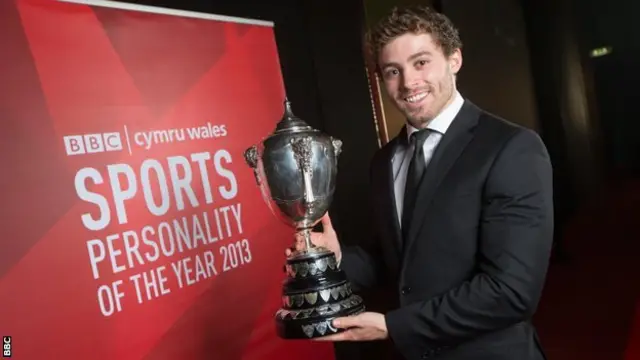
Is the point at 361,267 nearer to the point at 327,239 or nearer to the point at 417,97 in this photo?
the point at 327,239

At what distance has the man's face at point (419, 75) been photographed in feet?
4.67

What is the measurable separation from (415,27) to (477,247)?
44 centimetres

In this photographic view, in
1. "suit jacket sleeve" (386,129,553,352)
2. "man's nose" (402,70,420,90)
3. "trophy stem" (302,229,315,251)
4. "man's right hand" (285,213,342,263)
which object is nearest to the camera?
"suit jacket sleeve" (386,129,553,352)

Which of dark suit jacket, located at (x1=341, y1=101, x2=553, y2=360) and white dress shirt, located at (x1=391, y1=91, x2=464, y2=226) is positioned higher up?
white dress shirt, located at (x1=391, y1=91, x2=464, y2=226)

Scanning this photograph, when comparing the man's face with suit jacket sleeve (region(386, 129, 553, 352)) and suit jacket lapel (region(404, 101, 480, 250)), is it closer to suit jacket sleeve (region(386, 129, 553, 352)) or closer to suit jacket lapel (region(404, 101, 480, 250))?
suit jacket lapel (region(404, 101, 480, 250))

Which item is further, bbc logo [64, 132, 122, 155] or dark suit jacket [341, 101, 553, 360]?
bbc logo [64, 132, 122, 155]

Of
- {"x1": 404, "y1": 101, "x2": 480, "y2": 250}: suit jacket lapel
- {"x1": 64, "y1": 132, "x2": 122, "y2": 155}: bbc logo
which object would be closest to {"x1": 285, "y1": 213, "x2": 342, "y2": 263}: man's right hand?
{"x1": 404, "y1": 101, "x2": 480, "y2": 250}: suit jacket lapel

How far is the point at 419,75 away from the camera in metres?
1.42

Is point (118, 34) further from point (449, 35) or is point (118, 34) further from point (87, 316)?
point (449, 35)

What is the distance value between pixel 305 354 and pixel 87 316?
893mm

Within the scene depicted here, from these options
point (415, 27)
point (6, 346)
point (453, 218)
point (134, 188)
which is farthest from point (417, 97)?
point (6, 346)

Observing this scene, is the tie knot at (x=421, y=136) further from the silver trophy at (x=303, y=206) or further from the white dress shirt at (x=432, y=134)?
the silver trophy at (x=303, y=206)

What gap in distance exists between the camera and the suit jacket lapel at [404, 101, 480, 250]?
4.57 ft

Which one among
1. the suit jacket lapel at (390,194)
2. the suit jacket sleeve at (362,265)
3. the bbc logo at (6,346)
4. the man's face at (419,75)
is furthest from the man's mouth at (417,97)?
the bbc logo at (6,346)
